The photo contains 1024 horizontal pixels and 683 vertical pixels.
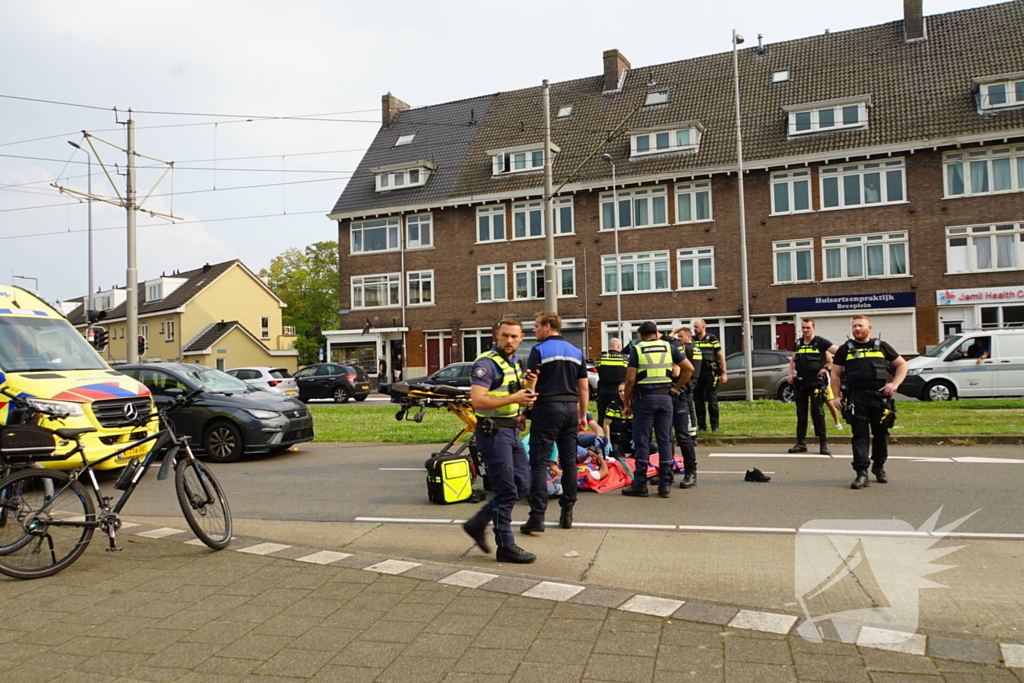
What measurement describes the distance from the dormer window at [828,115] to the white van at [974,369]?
15.7 metres

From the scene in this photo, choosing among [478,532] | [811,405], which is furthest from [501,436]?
[811,405]

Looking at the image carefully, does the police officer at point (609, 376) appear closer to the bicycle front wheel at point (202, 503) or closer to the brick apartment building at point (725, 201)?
the bicycle front wheel at point (202, 503)

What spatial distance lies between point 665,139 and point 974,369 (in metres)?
19.5

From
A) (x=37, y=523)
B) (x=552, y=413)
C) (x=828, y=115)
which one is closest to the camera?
(x=37, y=523)

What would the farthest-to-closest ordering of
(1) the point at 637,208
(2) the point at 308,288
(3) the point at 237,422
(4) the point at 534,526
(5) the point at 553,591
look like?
(2) the point at 308,288 → (1) the point at 637,208 → (3) the point at 237,422 → (4) the point at 534,526 → (5) the point at 553,591

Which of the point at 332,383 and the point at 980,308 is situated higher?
the point at 980,308

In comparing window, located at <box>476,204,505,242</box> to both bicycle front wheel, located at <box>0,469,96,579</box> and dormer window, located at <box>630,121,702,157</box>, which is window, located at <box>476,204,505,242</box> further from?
bicycle front wheel, located at <box>0,469,96,579</box>

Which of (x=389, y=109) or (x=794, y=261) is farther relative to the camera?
(x=389, y=109)

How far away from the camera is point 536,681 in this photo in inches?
150

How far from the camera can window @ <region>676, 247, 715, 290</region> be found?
3475 cm

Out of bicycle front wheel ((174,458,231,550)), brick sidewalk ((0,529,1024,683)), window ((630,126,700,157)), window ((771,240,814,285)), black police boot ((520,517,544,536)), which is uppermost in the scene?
window ((630,126,700,157))

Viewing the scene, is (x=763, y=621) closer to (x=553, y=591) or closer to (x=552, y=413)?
(x=553, y=591)

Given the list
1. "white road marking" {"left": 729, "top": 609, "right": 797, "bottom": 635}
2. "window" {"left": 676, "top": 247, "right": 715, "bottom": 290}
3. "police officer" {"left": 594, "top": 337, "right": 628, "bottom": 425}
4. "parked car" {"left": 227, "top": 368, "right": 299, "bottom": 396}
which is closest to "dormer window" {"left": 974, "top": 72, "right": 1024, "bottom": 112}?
"window" {"left": 676, "top": 247, "right": 715, "bottom": 290}

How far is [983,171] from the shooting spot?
101 feet
